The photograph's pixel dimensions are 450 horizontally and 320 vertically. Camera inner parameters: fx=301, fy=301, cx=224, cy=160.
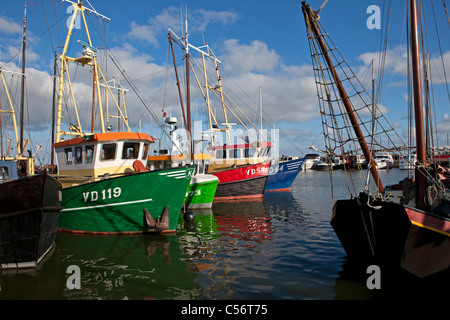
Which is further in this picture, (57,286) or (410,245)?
(57,286)

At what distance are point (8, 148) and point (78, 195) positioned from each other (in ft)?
53.7

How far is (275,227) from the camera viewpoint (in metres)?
12.3

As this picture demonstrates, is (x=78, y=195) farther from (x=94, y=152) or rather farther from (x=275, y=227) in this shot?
(x=275, y=227)

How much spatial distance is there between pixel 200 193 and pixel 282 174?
12.4m

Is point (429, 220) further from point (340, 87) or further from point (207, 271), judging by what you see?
point (207, 271)

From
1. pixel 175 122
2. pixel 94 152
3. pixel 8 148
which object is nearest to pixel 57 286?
pixel 94 152

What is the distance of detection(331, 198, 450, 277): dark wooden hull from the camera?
5703 millimetres

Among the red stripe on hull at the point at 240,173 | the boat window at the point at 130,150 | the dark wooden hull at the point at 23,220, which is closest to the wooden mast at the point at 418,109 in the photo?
the dark wooden hull at the point at 23,220

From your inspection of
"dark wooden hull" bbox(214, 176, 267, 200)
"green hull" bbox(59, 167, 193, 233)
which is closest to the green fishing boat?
"green hull" bbox(59, 167, 193, 233)

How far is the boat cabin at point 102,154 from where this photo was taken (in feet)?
39.4

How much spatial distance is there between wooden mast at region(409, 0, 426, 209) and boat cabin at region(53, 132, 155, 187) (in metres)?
9.30

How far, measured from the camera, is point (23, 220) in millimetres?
7383

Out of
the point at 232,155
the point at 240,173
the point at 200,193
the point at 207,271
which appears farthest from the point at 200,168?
the point at 207,271

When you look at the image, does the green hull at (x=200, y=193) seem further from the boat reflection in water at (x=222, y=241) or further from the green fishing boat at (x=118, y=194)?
the green fishing boat at (x=118, y=194)
